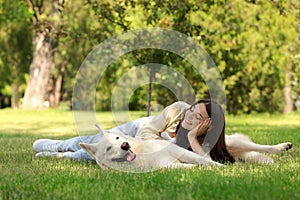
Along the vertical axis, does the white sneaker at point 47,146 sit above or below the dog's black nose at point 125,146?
below

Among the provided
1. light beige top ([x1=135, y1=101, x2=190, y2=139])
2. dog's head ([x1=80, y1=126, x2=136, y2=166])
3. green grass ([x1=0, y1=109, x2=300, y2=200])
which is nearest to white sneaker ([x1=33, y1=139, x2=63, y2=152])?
green grass ([x1=0, y1=109, x2=300, y2=200])

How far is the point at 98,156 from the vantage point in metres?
6.01

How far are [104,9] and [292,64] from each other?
10592 mm

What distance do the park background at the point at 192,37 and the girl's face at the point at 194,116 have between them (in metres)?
4.96

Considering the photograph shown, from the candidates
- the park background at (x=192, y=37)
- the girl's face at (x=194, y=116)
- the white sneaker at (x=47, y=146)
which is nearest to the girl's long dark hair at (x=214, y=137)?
the girl's face at (x=194, y=116)

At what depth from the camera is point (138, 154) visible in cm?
600

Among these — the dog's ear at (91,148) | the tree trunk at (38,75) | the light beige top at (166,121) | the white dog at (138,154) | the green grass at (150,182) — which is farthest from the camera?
the tree trunk at (38,75)

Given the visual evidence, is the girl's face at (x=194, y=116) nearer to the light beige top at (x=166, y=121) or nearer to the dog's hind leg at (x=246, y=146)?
the light beige top at (x=166, y=121)

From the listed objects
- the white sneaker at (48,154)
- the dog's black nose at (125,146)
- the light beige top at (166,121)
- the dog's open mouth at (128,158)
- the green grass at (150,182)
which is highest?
the light beige top at (166,121)

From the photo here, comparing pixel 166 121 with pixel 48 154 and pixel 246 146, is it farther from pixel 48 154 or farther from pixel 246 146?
pixel 48 154

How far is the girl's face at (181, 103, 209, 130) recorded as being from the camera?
6332 millimetres

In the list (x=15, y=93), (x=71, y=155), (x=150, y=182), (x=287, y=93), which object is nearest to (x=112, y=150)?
(x=150, y=182)

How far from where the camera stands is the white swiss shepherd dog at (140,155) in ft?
19.0

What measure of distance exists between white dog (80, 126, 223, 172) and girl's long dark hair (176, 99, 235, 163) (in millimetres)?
212
